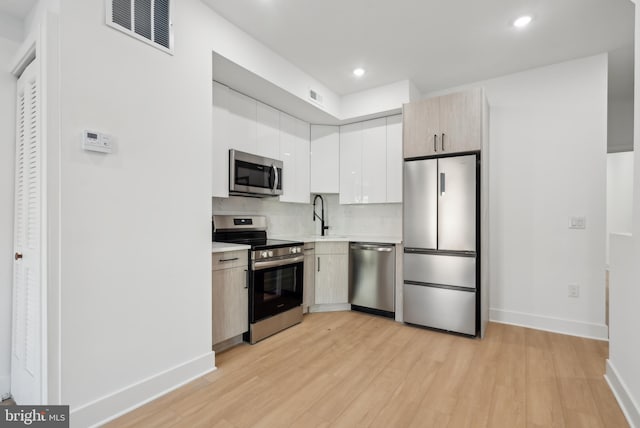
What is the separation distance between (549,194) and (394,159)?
5.57 feet

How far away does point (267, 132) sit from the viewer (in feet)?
11.6

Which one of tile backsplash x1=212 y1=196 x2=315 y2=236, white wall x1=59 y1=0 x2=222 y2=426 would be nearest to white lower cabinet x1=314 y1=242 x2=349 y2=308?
tile backsplash x1=212 y1=196 x2=315 y2=236

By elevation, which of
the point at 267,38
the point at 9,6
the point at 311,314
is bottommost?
the point at 311,314

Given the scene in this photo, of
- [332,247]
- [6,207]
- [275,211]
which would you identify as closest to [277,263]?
[332,247]

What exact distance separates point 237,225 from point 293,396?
72.3 inches

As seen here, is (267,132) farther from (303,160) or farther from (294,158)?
(303,160)

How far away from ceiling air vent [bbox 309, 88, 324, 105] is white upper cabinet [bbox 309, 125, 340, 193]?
617 millimetres

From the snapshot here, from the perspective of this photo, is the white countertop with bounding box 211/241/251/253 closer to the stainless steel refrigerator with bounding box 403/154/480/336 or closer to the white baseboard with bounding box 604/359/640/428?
the stainless steel refrigerator with bounding box 403/154/480/336

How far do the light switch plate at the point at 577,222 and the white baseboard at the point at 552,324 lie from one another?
3.18ft

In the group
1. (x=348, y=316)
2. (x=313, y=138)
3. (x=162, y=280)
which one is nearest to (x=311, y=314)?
(x=348, y=316)

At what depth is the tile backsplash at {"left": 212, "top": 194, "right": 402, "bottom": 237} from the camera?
12.5 feet

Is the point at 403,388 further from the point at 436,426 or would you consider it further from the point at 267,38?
the point at 267,38

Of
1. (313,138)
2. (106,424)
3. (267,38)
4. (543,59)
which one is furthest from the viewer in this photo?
(313,138)

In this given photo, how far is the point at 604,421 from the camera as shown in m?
1.75
